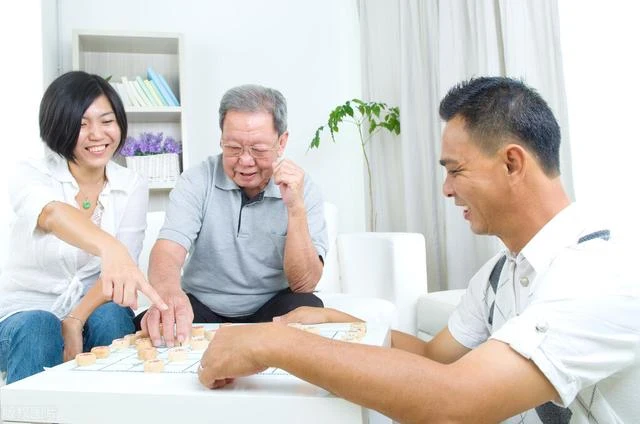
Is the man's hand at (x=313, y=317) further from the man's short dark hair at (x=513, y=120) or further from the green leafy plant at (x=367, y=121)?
the green leafy plant at (x=367, y=121)

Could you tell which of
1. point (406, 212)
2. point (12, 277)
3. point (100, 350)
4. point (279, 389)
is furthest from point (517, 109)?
point (406, 212)

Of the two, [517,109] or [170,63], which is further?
[170,63]

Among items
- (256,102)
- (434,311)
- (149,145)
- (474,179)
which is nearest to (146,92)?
(149,145)

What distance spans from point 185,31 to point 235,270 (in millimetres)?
2350

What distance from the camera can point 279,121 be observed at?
1.73 m

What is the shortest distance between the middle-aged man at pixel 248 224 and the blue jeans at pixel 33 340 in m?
0.25

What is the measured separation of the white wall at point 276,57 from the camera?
11.8ft

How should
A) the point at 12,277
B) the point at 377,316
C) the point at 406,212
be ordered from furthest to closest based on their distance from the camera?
the point at 406,212, the point at 377,316, the point at 12,277

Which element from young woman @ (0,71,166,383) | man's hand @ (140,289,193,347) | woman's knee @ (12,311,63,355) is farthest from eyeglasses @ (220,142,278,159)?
woman's knee @ (12,311,63,355)

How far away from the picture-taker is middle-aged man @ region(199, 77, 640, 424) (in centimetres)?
77

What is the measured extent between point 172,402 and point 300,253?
902mm

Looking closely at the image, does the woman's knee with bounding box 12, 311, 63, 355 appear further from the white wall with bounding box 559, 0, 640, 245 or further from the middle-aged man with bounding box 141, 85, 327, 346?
the white wall with bounding box 559, 0, 640, 245

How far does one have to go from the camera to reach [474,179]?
102 centimetres

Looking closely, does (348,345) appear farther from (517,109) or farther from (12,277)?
(12,277)
